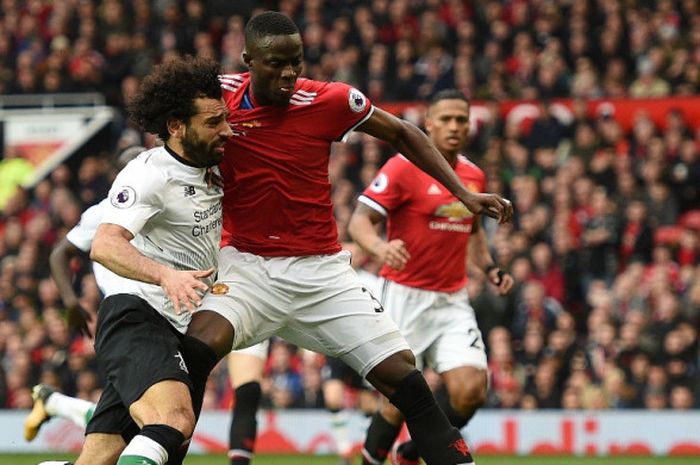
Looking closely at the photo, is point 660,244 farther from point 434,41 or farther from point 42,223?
point 42,223

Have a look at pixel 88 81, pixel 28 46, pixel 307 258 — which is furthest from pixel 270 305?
pixel 28 46

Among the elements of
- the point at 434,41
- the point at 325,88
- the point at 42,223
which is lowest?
the point at 42,223

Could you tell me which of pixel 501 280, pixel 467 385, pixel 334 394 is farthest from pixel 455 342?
pixel 334 394

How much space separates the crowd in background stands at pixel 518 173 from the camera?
1523 centimetres

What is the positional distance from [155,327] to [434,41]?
495 inches

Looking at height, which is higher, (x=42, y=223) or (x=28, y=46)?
(x=28, y=46)

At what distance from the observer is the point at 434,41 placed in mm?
19094

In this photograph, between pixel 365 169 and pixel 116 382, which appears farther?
pixel 365 169

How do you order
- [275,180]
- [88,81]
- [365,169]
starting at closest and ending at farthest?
[275,180]
[365,169]
[88,81]

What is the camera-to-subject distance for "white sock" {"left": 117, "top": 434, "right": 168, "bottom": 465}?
21.0ft

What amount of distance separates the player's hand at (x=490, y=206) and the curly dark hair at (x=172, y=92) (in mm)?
1414

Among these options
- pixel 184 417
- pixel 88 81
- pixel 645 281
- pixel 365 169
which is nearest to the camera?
pixel 184 417

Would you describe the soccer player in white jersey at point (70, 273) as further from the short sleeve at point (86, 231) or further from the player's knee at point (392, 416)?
the player's knee at point (392, 416)

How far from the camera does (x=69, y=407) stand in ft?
32.0
